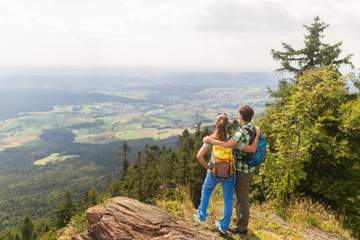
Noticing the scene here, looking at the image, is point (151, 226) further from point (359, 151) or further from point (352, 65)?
point (352, 65)

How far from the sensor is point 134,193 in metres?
54.1

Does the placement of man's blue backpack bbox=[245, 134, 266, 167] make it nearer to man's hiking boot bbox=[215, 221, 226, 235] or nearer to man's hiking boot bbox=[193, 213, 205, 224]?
man's hiking boot bbox=[215, 221, 226, 235]

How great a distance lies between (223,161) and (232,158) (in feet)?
0.69

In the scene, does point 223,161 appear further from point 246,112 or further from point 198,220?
point 198,220

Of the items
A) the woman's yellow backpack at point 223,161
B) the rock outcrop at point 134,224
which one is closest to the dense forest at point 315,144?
the rock outcrop at point 134,224

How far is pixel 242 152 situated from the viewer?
734cm

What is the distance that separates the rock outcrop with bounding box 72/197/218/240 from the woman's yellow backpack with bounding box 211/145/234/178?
4.14 ft

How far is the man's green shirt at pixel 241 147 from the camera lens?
7178 mm

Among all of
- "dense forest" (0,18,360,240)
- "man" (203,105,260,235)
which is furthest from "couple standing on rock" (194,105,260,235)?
"dense forest" (0,18,360,240)

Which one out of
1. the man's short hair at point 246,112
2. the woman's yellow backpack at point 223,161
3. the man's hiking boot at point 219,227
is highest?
the man's short hair at point 246,112

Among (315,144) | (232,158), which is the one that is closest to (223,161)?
(232,158)

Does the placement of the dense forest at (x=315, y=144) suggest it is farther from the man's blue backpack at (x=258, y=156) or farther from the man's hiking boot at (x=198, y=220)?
the man's blue backpack at (x=258, y=156)

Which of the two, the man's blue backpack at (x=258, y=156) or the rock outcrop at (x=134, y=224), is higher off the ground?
the man's blue backpack at (x=258, y=156)

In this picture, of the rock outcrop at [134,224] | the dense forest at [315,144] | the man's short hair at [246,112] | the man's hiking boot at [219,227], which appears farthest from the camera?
the dense forest at [315,144]
